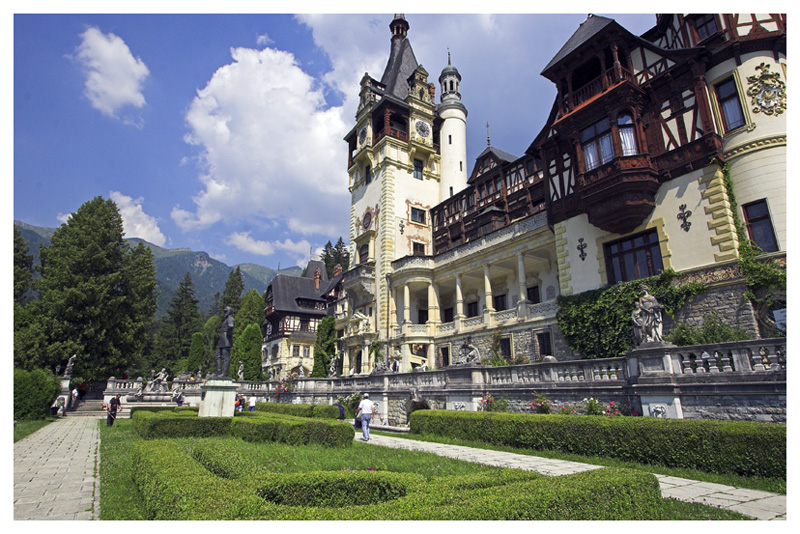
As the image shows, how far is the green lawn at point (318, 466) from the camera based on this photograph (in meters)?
6.76

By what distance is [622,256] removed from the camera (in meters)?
22.0

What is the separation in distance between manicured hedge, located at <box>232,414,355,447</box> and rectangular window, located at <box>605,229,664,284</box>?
1581 centimetres

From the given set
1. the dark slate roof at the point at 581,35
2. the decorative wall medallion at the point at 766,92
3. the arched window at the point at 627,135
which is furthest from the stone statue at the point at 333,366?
the decorative wall medallion at the point at 766,92

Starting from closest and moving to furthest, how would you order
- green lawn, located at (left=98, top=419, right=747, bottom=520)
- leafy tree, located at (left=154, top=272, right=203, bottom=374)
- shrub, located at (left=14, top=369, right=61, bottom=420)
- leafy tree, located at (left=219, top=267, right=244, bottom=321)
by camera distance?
green lawn, located at (left=98, top=419, right=747, bottom=520), shrub, located at (left=14, top=369, right=61, bottom=420), leafy tree, located at (left=154, top=272, right=203, bottom=374), leafy tree, located at (left=219, top=267, right=244, bottom=321)

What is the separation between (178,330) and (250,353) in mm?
30494

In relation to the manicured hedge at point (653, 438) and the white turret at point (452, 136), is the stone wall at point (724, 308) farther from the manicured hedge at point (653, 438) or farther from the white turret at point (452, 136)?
the white turret at point (452, 136)

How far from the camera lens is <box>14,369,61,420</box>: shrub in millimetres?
26719

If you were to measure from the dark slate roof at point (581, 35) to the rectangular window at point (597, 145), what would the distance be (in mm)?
5084

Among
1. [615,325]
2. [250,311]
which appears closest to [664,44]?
[615,325]

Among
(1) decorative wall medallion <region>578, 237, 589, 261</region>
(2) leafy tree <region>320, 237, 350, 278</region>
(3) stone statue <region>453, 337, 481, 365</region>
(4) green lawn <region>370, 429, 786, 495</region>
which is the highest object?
(2) leafy tree <region>320, 237, 350, 278</region>

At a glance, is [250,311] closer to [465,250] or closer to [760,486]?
[465,250]

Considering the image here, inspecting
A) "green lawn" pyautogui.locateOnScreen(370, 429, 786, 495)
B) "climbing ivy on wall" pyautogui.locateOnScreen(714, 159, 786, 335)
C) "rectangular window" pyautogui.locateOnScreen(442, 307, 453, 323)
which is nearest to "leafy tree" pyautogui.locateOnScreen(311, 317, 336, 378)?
"rectangular window" pyautogui.locateOnScreen(442, 307, 453, 323)

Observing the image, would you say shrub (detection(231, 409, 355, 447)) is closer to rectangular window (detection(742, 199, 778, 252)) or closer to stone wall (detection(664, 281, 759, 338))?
stone wall (detection(664, 281, 759, 338))

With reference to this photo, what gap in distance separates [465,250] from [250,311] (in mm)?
53037
